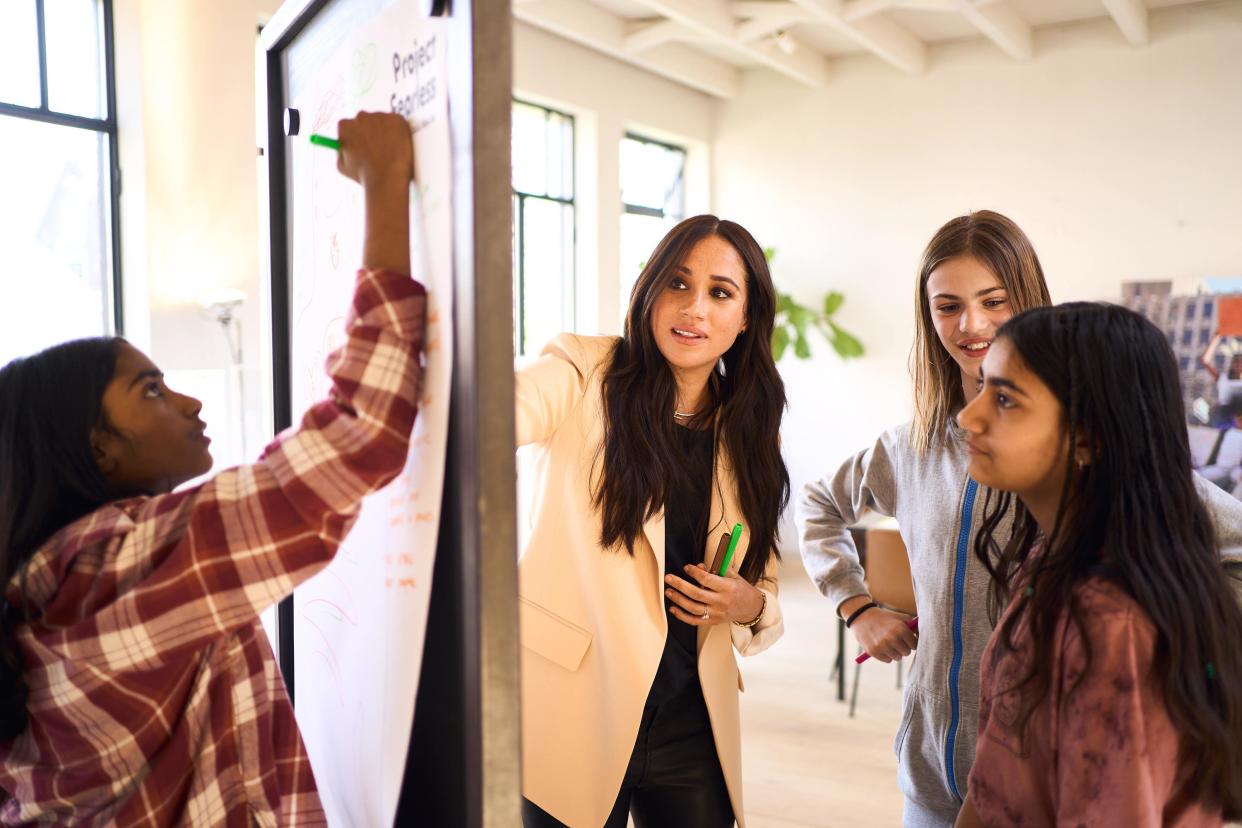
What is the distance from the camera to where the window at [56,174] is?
14.8ft

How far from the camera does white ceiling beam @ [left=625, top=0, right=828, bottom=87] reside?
636cm

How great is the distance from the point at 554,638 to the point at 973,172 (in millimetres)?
6858

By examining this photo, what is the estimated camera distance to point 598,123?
24.4 feet

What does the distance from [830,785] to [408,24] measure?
134 inches

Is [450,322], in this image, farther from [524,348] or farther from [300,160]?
[524,348]

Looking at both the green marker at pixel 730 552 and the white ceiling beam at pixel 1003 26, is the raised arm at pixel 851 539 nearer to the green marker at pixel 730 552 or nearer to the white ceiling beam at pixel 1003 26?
the green marker at pixel 730 552

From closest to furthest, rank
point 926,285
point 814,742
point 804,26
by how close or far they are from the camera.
Result: point 926,285
point 814,742
point 804,26

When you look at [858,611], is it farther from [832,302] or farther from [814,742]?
[832,302]

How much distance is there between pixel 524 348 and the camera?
7.25 m

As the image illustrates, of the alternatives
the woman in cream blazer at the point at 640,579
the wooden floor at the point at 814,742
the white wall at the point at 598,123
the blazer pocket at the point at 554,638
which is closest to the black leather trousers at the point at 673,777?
the woman in cream blazer at the point at 640,579

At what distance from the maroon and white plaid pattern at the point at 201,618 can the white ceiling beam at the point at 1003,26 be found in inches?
240

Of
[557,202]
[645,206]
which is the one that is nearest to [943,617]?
[557,202]

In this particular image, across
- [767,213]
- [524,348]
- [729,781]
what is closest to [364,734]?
[729,781]

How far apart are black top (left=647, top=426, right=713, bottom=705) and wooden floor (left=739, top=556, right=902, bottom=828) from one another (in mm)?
2084
